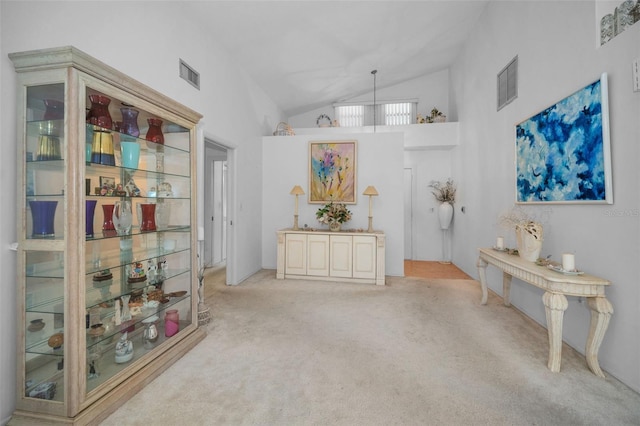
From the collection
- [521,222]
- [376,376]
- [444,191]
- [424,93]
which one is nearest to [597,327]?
[521,222]

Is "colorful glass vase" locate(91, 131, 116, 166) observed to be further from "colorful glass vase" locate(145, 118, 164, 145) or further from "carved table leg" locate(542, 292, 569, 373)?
"carved table leg" locate(542, 292, 569, 373)

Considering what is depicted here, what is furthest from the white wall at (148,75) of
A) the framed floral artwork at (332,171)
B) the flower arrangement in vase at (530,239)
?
the flower arrangement in vase at (530,239)

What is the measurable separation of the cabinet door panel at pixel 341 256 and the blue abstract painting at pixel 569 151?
7.63 feet

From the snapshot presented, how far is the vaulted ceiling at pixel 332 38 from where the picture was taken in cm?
337

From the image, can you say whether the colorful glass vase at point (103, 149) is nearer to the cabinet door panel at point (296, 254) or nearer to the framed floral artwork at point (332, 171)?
the cabinet door panel at point (296, 254)

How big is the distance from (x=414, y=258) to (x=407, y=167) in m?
2.04

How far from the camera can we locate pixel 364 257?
14.8 ft

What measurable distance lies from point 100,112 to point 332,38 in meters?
3.36

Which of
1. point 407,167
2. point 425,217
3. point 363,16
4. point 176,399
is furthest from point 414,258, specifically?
point 176,399

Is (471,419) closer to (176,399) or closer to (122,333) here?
(176,399)

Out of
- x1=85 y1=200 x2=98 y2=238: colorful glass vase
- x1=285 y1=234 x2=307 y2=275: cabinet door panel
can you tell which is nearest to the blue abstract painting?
x1=285 y1=234 x2=307 y2=275: cabinet door panel

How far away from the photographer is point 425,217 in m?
6.40

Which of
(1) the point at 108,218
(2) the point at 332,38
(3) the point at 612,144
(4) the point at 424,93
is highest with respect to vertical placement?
(4) the point at 424,93

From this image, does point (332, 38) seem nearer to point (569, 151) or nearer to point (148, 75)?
point (148, 75)
